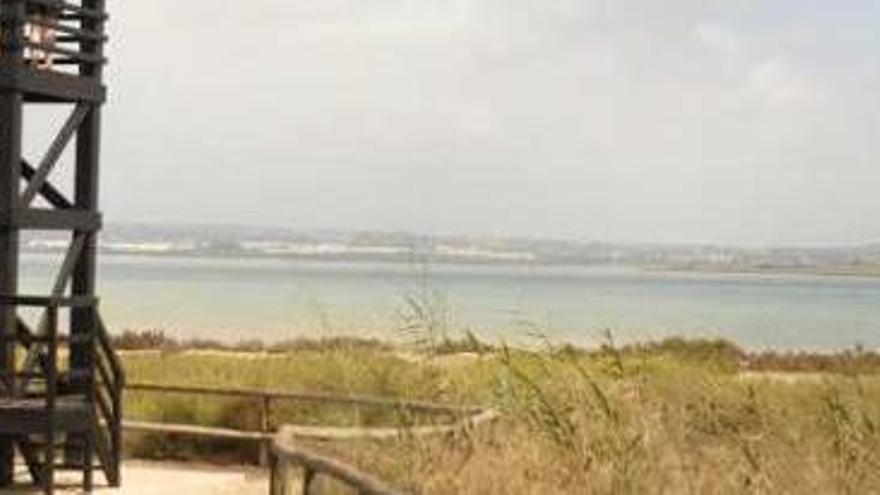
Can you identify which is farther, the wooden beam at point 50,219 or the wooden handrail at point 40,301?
the wooden beam at point 50,219

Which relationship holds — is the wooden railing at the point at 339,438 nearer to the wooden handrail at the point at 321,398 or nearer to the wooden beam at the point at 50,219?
the wooden handrail at the point at 321,398

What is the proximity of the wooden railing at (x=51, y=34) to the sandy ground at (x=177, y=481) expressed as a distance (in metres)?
3.23

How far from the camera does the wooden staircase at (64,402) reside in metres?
13.4

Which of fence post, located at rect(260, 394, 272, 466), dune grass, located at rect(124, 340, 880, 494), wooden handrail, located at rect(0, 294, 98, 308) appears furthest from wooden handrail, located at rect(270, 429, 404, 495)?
fence post, located at rect(260, 394, 272, 466)

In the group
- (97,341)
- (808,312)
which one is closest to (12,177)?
(97,341)

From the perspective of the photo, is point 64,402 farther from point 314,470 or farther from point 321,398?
point 314,470

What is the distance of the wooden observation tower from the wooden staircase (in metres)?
0.01

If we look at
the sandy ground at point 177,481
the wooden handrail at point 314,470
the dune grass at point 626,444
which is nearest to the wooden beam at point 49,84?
the sandy ground at point 177,481

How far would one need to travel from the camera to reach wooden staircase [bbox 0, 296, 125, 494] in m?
13.4

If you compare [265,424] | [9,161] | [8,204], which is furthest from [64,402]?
[265,424]

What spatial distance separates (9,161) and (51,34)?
1.32 m

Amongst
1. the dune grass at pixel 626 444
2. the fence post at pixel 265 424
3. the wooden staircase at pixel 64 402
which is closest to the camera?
the dune grass at pixel 626 444

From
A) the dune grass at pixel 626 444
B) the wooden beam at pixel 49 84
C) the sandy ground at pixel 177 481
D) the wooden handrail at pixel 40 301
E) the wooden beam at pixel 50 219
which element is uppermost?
the wooden beam at pixel 49 84

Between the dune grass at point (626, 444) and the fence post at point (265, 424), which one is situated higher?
the dune grass at point (626, 444)
